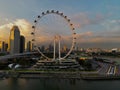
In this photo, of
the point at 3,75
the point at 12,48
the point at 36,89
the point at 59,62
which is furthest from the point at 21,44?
the point at 36,89

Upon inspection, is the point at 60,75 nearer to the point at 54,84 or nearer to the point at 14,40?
the point at 54,84

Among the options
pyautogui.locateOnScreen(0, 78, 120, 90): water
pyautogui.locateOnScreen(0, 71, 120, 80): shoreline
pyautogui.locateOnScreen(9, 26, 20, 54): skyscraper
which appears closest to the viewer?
pyautogui.locateOnScreen(0, 78, 120, 90): water

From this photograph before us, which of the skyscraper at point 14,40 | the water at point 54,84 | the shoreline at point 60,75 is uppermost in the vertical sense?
the skyscraper at point 14,40

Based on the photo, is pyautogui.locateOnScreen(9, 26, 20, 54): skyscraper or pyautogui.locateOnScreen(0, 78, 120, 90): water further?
pyautogui.locateOnScreen(9, 26, 20, 54): skyscraper

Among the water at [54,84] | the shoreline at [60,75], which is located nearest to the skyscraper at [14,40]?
the shoreline at [60,75]

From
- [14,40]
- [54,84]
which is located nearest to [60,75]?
[54,84]

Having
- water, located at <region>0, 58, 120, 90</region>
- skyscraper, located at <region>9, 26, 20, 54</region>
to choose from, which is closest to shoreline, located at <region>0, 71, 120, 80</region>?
water, located at <region>0, 58, 120, 90</region>

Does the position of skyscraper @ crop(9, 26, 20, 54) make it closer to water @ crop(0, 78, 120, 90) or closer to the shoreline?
the shoreline

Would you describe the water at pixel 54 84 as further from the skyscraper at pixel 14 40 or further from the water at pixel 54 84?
the skyscraper at pixel 14 40
